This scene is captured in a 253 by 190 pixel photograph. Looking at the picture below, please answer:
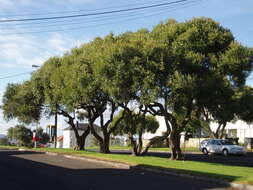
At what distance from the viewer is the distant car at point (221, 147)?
1364 inches

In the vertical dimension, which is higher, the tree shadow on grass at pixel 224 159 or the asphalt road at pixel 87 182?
the asphalt road at pixel 87 182

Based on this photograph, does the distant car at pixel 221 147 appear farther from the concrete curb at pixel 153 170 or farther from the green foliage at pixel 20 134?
the green foliage at pixel 20 134

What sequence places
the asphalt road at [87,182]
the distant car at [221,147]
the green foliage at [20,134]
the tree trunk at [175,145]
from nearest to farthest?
the asphalt road at [87,182] < the tree trunk at [175,145] < the distant car at [221,147] < the green foliage at [20,134]

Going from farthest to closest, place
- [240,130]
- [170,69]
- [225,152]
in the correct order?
[240,130] < [225,152] < [170,69]

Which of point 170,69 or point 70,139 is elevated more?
point 170,69

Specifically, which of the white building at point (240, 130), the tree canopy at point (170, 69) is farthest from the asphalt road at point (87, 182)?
the white building at point (240, 130)

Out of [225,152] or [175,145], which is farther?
[225,152]

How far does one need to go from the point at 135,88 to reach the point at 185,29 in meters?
5.48

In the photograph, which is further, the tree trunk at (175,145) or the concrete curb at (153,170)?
the tree trunk at (175,145)

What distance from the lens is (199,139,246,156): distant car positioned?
114 ft

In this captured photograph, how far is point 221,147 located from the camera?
117 ft

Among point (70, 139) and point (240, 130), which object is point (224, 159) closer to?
point (240, 130)

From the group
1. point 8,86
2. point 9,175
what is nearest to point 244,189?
point 9,175

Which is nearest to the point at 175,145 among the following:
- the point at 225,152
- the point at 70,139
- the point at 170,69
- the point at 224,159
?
the point at 224,159
